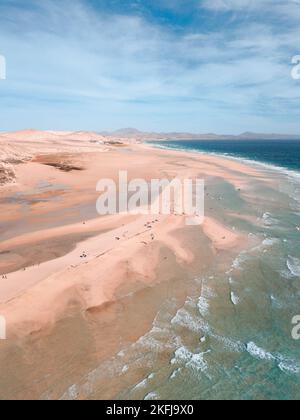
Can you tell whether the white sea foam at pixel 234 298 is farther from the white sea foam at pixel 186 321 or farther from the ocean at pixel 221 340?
the white sea foam at pixel 186 321

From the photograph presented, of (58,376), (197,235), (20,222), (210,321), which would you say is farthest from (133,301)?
(20,222)

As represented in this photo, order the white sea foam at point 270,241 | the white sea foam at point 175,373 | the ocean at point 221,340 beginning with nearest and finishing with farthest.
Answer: the ocean at point 221,340 → the white sea foam at point 175,373 → the white sea foam at point 270,241


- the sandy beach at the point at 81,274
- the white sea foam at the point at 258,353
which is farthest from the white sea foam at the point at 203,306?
the white sea foam at the point at 258,353

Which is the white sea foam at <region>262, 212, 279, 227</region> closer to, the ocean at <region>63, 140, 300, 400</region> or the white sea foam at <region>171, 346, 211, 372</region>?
the ocean at <region>63, 140, 300, 400</region>

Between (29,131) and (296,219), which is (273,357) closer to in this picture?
(296,219)

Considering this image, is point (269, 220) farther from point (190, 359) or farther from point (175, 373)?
point (175, 373)

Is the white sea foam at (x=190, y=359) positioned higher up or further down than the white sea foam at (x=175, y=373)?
higher up
